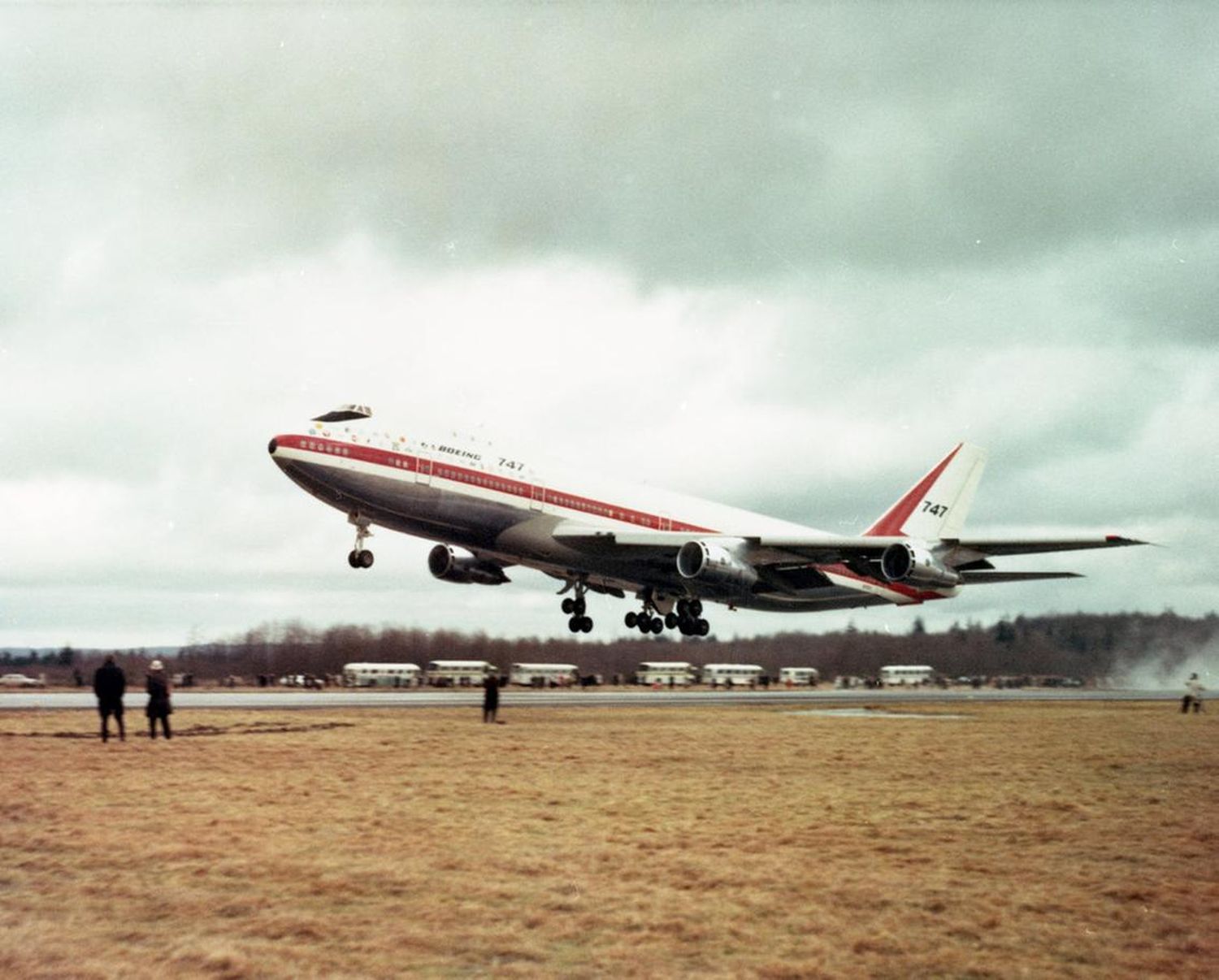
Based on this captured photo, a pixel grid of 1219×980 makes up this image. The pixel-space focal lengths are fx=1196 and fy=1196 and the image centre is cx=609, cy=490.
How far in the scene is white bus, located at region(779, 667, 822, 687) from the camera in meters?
113

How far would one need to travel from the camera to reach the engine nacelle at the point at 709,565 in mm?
47406

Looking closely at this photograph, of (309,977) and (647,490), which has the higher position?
(647,490)

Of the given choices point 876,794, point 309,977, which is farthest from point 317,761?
point 309,977

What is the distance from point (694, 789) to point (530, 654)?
95448mm

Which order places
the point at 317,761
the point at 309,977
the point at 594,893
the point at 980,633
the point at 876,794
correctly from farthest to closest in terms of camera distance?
the point at 980,633 → the point at 317,761 → the point at 876,794 → the point at 594,893 → the point at 309,977

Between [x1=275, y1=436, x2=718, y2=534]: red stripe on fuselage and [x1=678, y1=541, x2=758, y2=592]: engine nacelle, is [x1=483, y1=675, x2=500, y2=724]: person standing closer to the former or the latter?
[x1=275, y1=436, x2=718, y2=534]: red stripe on fuselage

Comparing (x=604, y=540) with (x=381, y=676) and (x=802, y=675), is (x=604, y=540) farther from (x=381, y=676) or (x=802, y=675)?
(x=802, y=675)

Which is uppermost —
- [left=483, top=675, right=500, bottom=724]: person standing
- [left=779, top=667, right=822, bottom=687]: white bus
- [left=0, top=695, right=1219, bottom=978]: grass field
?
[left=483, top=675, right=500, bottom=724]: person standing

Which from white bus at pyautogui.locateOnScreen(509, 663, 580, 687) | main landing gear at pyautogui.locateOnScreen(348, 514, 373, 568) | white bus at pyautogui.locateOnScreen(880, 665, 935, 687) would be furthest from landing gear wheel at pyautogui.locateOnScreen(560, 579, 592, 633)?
white bus at pyautogui.locateOnScreen(880, 665, 935, 687)

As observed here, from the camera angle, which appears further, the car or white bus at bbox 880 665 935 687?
white bus at bbox 880 665 935 687

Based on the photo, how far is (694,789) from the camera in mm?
21891

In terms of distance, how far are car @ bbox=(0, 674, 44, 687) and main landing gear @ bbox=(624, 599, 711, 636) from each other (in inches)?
1831

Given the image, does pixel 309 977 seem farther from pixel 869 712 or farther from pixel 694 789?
pixel 869 712

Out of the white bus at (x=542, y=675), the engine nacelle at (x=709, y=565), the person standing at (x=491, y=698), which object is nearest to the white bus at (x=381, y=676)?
the white bus at (x=542, y=675)
